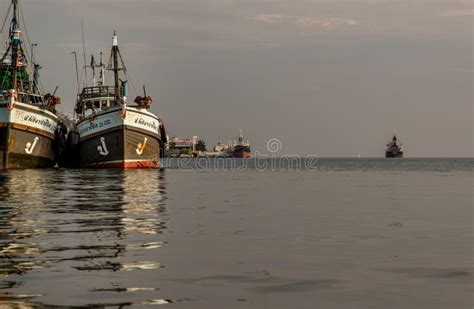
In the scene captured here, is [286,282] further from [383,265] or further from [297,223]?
[297,223]

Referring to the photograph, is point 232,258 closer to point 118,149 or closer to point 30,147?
point 118,149

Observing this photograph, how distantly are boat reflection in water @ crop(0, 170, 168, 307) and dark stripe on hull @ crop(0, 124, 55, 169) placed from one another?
1524 inches

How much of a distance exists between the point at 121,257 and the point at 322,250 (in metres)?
3.97

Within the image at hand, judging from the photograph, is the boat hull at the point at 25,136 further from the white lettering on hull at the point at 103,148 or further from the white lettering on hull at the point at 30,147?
the white lettering on hull at the point at 103,148

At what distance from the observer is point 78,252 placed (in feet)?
43.9

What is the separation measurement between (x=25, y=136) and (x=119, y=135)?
8286 millimetres

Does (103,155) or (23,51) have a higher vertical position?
(23,51)

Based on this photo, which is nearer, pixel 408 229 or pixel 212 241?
pixel 212 241

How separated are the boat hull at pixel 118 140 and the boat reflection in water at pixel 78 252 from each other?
41.2 m

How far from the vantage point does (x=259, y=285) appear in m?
10.3

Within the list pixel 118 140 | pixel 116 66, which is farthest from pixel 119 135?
pixel 116 66

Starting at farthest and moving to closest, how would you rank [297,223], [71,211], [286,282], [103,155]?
[103,155]
[71,211]
[297,223]
[286,282]

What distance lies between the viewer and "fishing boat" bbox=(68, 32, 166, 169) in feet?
220

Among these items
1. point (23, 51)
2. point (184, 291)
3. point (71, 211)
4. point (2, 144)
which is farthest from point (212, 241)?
point (23, 51)
